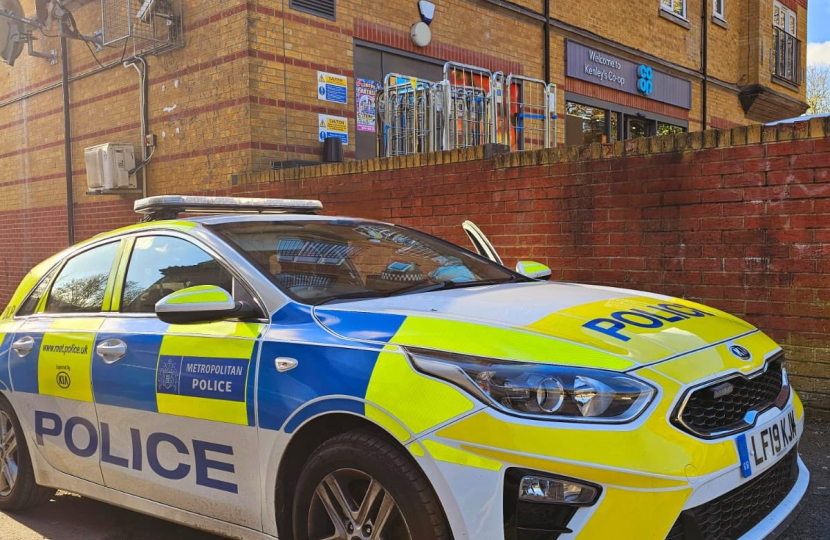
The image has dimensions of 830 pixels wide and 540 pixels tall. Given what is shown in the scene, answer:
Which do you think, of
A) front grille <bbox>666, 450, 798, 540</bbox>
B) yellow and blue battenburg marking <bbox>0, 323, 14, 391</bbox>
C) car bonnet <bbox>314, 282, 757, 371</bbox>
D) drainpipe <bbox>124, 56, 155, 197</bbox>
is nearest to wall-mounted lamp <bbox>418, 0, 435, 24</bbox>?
drainpipe <bbox>124, 56, 155, 197</bbox>

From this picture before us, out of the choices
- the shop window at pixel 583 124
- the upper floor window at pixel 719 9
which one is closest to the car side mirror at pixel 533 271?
the shop window at pixel 583 124

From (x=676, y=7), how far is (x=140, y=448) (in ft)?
50.3

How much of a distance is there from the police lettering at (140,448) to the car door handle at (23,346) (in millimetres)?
339

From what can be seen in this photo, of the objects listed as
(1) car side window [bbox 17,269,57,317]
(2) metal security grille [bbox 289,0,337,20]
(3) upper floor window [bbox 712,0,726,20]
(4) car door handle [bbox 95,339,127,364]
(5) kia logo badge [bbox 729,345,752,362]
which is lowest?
(4) car door handle [bbox 95,339,127,364]

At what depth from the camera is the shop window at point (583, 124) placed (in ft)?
43.0

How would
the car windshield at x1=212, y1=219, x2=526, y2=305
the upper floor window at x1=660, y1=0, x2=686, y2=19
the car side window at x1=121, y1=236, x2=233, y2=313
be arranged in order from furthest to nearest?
the upper floor window at x1=660, y1=0, x2=686, y2=19
the car side window at x1=121, y1=236, x2=233, y2=313
the car windshield at x1=212, y1=219, x2=526, y2=305

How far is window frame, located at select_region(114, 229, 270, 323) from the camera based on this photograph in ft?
9.77

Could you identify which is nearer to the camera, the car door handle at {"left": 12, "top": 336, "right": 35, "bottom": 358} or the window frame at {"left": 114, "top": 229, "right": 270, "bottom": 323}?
the window frame at {"left": 114, "top": 229, "right": 270, "bottom": 323}

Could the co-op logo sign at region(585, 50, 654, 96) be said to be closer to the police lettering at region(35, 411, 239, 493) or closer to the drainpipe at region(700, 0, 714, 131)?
the drainpipe at region(700, 0, 714, 131)

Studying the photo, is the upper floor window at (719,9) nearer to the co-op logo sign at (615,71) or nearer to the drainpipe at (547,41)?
the co-op logo sign at (615,71)

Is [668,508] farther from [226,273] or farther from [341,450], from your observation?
[226,273]

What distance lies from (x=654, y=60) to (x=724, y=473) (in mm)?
13996

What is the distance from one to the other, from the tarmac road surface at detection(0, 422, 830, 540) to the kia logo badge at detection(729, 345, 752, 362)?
1.03 metres

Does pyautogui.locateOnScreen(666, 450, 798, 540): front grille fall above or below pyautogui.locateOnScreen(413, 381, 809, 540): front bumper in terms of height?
below
